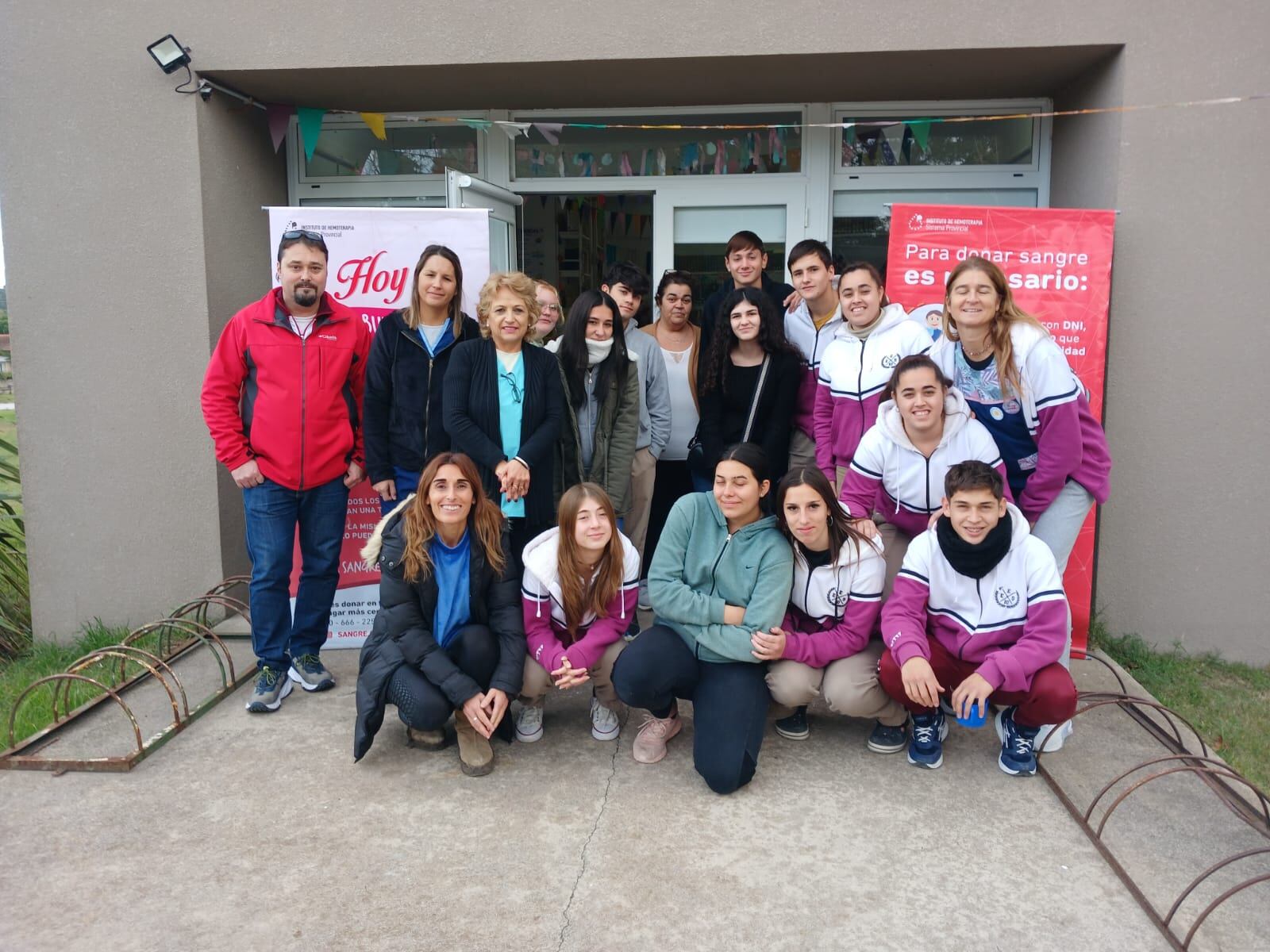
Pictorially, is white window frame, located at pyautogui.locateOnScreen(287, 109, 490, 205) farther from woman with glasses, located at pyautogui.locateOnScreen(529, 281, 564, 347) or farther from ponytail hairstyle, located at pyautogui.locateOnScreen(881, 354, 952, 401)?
ponytail hairstyle, located at pyautogui.locateOnScreen(881, 354, 952, 401)

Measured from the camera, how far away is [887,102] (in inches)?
214

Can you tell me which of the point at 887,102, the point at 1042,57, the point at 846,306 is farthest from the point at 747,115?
the point at 846,306

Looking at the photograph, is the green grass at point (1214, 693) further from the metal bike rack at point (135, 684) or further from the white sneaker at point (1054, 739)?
the metal bike rack at point (135, 684)

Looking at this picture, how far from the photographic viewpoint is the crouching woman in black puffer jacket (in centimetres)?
334

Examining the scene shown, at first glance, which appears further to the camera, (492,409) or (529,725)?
(492,409)

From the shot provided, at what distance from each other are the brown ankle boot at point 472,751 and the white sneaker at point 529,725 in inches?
8.2

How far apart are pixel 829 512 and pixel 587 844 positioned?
1324 millimetres

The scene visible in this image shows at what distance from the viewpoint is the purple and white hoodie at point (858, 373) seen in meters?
3.80

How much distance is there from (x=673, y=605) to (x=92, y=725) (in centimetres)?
234

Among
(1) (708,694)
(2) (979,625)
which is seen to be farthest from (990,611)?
(1) (708,694)

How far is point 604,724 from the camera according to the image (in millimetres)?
3598

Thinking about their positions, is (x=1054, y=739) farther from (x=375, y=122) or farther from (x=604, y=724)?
(x=375, y=122)

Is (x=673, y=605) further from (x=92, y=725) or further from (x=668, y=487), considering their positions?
(x=92, y=725)

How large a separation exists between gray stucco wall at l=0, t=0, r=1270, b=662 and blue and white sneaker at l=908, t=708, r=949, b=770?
1.92 meters
